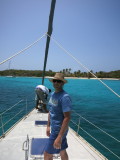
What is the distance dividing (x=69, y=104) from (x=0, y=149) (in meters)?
2.95

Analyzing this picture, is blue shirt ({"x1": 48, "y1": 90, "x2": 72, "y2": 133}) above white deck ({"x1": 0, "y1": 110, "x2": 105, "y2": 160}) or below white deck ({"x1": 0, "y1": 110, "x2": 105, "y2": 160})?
above

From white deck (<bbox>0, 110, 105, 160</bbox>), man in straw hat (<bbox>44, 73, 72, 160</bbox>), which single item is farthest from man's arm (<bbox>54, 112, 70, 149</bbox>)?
white deck (<bbox>0, 110, 105, 160</bbox>)

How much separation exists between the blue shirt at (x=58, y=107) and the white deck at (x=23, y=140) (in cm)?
180

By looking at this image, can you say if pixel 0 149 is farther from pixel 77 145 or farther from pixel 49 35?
pixel 49 35

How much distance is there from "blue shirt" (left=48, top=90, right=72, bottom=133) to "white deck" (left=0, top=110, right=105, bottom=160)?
1.80 meters

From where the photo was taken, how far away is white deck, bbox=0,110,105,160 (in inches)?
162

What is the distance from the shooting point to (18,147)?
4574 millimetres

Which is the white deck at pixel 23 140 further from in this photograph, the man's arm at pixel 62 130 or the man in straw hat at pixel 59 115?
the man's arm at pixel 62 130

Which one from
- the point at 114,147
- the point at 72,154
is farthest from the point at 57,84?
the point at 114,147

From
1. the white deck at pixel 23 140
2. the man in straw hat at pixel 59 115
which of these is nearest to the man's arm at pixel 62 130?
the man in straw hat at pixel 59 115

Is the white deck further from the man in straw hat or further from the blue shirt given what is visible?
the blue shirt

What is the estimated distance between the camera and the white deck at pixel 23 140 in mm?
4122

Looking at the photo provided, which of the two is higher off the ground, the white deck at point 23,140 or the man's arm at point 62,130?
the man's arm at point 62,130

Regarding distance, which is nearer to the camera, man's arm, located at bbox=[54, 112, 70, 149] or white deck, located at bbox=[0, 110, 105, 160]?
man's arm, located at bbox=[54, 112, 70, 149]
